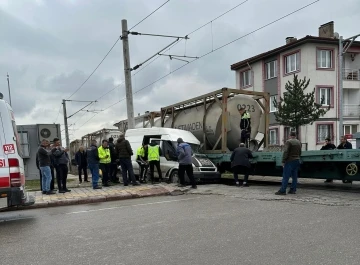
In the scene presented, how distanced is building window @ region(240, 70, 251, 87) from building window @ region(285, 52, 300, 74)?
4.78 metres

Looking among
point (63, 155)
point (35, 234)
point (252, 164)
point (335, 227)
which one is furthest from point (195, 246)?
point (252, 164)

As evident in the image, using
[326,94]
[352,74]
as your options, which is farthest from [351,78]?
[326,94]

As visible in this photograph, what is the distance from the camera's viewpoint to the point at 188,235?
543cm

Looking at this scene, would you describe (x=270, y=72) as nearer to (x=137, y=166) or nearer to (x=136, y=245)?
(x=137, y=166)

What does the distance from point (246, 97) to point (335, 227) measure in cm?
914

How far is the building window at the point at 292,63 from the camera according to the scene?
27.7 meters

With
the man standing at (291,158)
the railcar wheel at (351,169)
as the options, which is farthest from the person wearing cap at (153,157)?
the railcar wheel at (351,169)

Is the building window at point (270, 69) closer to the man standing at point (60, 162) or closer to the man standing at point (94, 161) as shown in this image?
the man standing at point (94, 161)

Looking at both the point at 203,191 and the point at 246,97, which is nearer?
the point at 203,191

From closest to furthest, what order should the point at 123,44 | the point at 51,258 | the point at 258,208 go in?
the point at 51,258 < the point at 258,208 < the point at 123,44

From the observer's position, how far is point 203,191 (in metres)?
Answer: 10.6

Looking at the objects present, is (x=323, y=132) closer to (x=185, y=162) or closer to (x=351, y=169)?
(x=351, y=169)

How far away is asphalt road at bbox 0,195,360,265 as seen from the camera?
14.4 feet

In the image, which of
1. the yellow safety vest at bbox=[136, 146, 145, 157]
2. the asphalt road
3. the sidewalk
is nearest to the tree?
the yellow safety vest at bbox=[136, 146, 145, 157]
